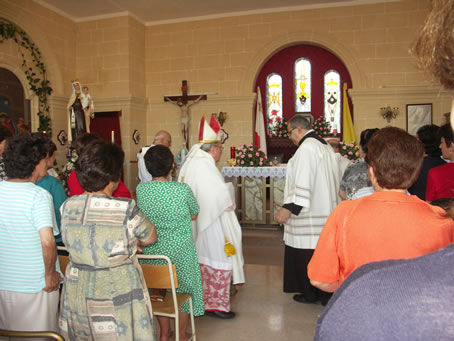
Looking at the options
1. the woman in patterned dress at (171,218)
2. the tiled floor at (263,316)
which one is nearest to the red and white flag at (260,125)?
the tiled floor at (263,316)

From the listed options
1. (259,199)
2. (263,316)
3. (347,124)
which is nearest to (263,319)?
(263,316)

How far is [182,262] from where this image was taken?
9.14 ft

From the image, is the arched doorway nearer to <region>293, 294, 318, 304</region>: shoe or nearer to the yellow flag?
<region>293, 294, 318, 304</region>: shoe

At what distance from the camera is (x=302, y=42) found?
377 inches

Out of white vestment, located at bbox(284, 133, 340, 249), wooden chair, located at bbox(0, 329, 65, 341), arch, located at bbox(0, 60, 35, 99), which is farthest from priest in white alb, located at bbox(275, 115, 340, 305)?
arch, located at bbox(0, 60, 35, 99)

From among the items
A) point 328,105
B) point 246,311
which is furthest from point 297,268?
point 328,105

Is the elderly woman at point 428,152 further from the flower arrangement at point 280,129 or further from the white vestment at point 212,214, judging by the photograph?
the flower arrangement at point 280,129

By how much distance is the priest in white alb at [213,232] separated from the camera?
3348 mm

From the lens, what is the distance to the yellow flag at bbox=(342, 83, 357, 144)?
891cm

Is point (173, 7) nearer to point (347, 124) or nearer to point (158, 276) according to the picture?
point (347, 124)

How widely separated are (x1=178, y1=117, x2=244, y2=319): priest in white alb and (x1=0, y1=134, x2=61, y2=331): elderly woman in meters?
1.42

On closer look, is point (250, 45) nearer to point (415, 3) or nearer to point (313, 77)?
point (313, 77)

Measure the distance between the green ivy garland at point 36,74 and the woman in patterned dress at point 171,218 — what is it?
6.59 metres

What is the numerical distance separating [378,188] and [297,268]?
94.3 inches
